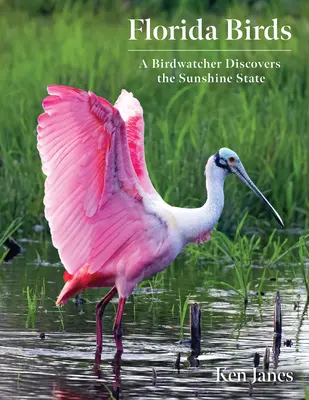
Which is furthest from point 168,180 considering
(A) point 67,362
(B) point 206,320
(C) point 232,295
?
(A) point 67,362

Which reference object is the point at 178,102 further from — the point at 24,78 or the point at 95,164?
the point at 95,164

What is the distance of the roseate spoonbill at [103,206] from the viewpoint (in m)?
7.69

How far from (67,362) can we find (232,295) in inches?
85.7

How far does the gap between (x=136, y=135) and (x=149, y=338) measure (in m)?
1.47

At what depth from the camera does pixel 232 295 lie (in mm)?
9422

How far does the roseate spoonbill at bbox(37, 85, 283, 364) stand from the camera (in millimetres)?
7691

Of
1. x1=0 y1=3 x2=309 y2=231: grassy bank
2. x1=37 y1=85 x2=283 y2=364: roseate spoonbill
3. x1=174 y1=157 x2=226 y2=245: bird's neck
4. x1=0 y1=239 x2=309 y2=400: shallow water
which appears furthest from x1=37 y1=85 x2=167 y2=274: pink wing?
x1=0 y1=3 x2=309 y2=231: grassy bank

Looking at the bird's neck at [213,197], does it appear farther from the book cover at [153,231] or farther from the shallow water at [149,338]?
the shallow water at [149,338]

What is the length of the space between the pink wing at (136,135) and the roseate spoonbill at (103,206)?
3 centimetres

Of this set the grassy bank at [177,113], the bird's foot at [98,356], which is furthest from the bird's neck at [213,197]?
the grassy bank at [177,113]

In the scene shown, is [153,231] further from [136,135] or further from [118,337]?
[136,135]

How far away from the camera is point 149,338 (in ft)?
26.6

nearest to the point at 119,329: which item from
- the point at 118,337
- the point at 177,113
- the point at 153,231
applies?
the point at 118,337

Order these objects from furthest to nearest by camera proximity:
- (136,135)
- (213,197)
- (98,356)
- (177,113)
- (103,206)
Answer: (177,113) < (136,135) < (213,197) < (103,206) < (98,356)
